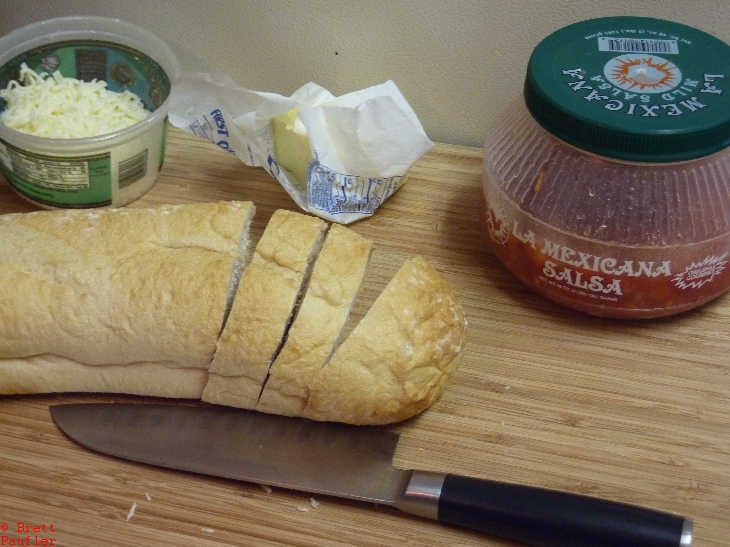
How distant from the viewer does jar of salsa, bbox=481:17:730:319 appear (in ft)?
4.31

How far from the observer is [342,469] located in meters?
1.27

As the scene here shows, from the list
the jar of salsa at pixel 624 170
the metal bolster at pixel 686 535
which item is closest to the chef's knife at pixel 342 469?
the metal bolster at pixel 686 535

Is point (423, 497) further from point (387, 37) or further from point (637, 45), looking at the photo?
point (387, 37)

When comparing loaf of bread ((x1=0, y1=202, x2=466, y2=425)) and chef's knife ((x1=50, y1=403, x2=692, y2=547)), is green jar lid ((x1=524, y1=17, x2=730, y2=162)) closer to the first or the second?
loaf of bread ((x1=0, y1=202, x2=466, y2=425))

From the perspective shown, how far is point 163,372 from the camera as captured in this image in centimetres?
138

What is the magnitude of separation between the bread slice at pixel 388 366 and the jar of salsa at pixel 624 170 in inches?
11.2

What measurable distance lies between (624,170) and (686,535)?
592 millimetres

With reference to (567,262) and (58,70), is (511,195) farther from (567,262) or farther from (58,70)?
(58,70)

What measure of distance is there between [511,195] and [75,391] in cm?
85

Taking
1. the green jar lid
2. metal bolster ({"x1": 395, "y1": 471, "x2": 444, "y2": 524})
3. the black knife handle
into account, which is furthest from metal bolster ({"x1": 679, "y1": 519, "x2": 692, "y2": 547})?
the green jar lid

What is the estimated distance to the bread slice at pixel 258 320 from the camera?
4.31ft

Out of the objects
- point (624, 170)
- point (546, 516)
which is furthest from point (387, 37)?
point (546, 516)

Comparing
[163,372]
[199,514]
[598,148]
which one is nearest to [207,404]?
[163,372]

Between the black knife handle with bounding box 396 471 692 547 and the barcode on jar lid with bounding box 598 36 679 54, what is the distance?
2.59ft
